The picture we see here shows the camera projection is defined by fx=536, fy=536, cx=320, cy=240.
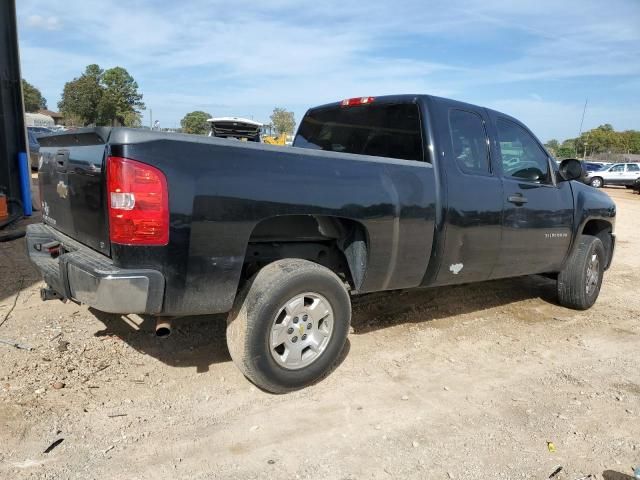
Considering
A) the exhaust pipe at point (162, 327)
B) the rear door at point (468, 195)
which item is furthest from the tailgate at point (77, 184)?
the rear door at point (468, 195)

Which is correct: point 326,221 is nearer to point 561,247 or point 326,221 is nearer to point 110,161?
point 110,161

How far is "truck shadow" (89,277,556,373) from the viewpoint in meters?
4.09

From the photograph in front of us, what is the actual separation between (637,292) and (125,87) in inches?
2617

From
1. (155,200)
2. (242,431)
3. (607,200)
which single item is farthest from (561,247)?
(155,200)

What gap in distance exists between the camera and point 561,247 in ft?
17.6

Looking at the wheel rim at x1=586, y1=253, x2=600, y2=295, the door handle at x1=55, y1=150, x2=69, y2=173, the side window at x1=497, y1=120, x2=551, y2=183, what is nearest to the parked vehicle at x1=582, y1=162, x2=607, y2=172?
the wheel rim at x1=586, y1=253, x2=600, y2=295

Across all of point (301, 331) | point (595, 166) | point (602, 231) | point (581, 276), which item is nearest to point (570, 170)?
point (581, 276)

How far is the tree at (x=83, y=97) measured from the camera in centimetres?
5909

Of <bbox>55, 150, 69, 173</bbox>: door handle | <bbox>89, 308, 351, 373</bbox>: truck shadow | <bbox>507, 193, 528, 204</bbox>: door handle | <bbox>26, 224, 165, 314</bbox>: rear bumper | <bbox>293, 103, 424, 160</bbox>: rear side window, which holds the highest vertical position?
<bbox>293, 103, 424, 160</bbox>: rear side window

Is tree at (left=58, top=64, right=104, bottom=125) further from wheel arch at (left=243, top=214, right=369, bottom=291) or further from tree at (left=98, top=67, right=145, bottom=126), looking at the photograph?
wheel arch at (left=243, top=214, right=369, bottom=291)

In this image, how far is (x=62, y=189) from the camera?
12.0 feet

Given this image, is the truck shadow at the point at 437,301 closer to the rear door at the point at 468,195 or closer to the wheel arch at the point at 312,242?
the rear door at the point at 468,195

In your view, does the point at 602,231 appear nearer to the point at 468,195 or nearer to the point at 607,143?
the point at 468,195

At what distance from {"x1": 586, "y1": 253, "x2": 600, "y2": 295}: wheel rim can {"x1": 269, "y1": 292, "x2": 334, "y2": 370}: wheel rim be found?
3.57 meters
